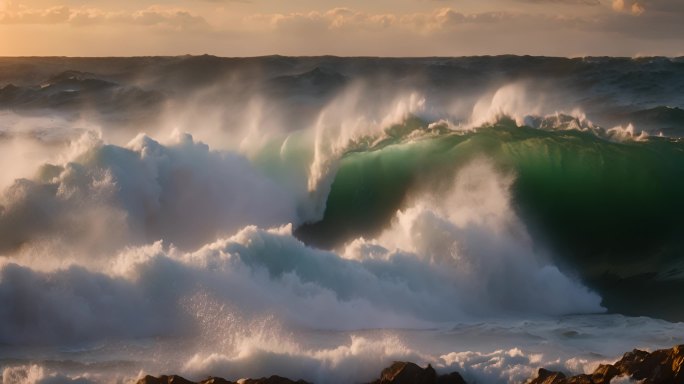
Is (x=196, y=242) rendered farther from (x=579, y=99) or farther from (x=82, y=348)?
(x=579, y=99)

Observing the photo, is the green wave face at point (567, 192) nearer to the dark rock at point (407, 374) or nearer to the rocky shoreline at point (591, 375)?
the rocky shoreline at point (591, 375)

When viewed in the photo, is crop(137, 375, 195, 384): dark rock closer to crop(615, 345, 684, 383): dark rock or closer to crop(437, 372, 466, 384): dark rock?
crop(437, 372, 466, 384): dark rock

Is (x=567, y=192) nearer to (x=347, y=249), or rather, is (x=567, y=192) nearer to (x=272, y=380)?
(x=347, y=249)

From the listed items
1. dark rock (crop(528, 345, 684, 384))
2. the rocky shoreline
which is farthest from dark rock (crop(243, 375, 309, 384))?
dark rock (crop(528, 345, 684, 384))

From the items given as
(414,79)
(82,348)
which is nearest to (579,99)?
(414,79)

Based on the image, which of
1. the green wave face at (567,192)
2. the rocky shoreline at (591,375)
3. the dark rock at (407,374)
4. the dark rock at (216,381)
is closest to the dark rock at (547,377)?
the rocky shoreline at (591,375)

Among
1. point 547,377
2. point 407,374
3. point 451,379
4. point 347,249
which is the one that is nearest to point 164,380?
point 407,374

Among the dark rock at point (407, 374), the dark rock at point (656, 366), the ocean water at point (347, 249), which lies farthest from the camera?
the ocean water at point (347, 249)
